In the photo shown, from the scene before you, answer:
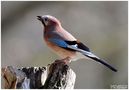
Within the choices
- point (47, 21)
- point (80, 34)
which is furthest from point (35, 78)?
point (80, 34)

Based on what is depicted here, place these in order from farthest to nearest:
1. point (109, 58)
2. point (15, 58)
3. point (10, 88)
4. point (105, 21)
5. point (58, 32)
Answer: point (105, 21), point (109, 58), point (15, 58), point (58, 32), point (10, 88)

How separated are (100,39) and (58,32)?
18.0 ft

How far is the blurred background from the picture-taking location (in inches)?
442

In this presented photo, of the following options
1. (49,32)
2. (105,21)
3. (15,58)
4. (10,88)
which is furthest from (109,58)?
(10,88)

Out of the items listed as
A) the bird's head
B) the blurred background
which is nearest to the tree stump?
the bird's head

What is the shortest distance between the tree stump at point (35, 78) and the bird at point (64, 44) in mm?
713

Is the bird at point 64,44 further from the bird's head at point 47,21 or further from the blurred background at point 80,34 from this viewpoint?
the blurred background at point 80,34

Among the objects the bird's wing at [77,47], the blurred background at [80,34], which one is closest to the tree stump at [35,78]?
the bird's wing at [77,47]

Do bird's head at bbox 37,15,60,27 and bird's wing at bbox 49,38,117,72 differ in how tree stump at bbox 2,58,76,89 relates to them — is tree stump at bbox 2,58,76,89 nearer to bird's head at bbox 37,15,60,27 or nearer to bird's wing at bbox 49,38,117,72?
bird's wing at bbox 49,38,117,72

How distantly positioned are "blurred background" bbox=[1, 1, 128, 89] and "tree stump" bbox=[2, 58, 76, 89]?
440 centimetres

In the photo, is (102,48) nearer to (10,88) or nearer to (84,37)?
(84,37)

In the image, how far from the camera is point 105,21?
12.8 m

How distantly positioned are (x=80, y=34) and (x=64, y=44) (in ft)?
14.9

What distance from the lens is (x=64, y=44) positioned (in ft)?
23.0
